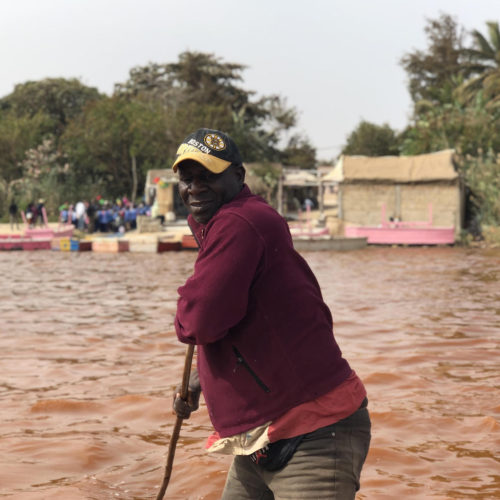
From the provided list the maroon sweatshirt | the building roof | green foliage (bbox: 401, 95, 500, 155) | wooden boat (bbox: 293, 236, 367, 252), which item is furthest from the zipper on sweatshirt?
green foliage (bbox: 401, 95, 500, 155)

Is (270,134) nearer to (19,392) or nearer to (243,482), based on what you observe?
(19,392)

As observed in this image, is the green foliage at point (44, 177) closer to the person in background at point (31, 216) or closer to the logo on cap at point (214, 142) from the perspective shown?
the person in background at point (31, 216)

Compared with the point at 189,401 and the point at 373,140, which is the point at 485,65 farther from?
the point at 189,401

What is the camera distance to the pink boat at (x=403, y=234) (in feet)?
87.7

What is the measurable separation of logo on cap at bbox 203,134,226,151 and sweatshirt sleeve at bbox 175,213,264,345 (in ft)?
0.74

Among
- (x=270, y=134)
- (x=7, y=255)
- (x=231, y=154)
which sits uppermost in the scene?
(x=270, y=134)

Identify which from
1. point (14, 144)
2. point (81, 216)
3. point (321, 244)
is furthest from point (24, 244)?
point (14, 144)

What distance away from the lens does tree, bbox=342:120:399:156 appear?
53156 mm

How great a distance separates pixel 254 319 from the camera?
7.09ft

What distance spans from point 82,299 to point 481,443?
8992mm

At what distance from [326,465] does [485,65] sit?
40.8 metres

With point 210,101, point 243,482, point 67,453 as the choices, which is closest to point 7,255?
point 67,453

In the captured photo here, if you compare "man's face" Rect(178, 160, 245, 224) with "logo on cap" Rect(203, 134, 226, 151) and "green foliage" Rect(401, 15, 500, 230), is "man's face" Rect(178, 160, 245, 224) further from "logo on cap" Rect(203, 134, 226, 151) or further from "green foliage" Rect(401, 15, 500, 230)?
"green foliage" Rect(401, 15, 500, 230)

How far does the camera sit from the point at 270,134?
48812mm
